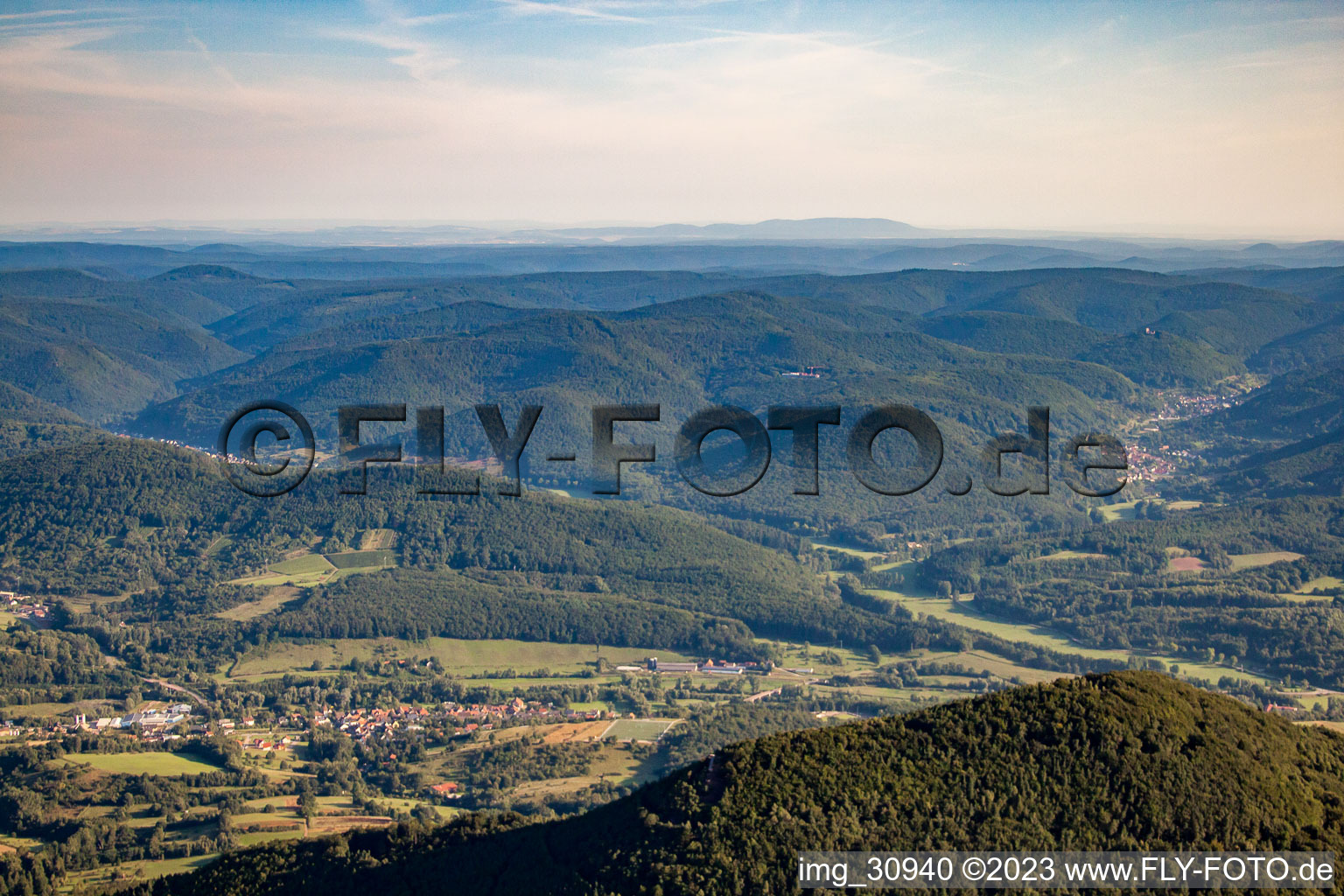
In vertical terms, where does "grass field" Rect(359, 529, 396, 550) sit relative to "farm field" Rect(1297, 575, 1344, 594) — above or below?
above

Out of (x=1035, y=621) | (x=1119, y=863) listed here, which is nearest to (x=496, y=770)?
(x=1119, y=863)

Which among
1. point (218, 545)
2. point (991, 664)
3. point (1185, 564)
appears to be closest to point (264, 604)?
point (218, 545)

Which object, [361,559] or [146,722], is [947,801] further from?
[361,559]

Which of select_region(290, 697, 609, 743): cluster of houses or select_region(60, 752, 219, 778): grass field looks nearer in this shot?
select_region(60, 752, 219, 778): grass field

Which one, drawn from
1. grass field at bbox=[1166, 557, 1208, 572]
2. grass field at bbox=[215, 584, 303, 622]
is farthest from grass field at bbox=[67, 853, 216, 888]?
grass field at bbox=[1166, 557, 1208, 572]

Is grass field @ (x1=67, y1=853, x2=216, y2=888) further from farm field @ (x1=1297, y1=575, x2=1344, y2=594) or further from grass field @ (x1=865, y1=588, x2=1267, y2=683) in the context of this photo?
farm field @ (x1=1297, y1=575, x2=1344, y2=594)

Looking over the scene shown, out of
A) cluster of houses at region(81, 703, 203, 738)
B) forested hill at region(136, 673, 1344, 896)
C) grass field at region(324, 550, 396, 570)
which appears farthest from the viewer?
grass field at region(324, 550, 396, 570)
